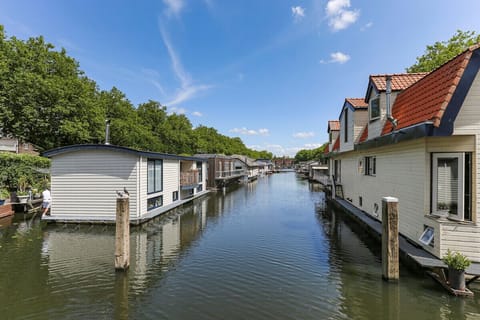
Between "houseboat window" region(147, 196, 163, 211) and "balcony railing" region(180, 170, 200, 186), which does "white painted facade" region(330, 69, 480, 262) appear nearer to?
"houseboat window" region(147, 196, 163, 211)

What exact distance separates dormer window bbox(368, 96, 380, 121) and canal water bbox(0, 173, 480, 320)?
5.16 metres

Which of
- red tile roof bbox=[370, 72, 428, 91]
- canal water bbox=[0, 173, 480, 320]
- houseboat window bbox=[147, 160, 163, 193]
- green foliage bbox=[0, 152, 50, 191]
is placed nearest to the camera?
canal water bbox=[0, 173, 480, 320]

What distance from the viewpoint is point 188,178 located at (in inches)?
757

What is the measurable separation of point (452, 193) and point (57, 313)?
9.32 meters

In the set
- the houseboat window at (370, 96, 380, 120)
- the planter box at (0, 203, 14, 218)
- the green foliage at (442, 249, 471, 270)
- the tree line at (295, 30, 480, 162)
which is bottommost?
the planter box at (0, 203, 14, 218)

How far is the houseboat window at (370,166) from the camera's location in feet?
36.1

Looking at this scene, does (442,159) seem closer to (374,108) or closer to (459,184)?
(459,184)

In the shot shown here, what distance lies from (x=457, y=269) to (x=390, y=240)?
4.23ft

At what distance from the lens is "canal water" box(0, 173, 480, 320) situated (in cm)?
481

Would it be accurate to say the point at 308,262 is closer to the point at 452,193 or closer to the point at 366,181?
the point at 452,193

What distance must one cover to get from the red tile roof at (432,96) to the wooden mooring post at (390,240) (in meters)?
2.25

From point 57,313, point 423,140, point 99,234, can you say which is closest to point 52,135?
point 99,234

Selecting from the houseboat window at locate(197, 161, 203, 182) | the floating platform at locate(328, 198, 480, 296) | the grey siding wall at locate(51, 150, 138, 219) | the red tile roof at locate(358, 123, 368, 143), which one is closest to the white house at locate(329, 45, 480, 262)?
the floating platform at locate(328, 198, 480, 296)

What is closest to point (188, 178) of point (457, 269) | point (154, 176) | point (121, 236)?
point (154, 176)
